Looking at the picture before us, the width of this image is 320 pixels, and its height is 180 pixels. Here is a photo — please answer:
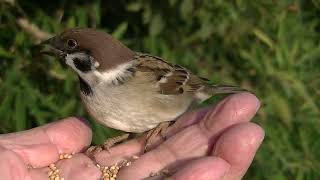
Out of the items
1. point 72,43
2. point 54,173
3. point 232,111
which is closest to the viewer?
point 232,111

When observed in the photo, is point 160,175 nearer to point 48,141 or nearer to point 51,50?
point 48,141

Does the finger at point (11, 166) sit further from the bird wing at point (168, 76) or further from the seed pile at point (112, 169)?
the bird wing at point (168, 76)

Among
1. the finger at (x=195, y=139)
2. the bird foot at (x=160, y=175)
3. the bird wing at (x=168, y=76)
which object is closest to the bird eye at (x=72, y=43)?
the bird wing at (x=168, y=76)

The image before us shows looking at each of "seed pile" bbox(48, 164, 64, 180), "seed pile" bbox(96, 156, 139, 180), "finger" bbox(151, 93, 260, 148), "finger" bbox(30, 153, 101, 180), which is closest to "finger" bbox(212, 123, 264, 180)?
"finger" bbox(151, 93, 260, 148)

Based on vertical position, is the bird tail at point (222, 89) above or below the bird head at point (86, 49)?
below

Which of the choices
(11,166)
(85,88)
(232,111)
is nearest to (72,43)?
(85,88)

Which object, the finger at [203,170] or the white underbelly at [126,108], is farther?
the white underbelly at [126,108]

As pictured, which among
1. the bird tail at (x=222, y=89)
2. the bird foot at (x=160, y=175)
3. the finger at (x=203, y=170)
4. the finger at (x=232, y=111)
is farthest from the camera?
the bird tail at (x=222, y=89)

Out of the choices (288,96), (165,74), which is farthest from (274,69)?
(165,74)
